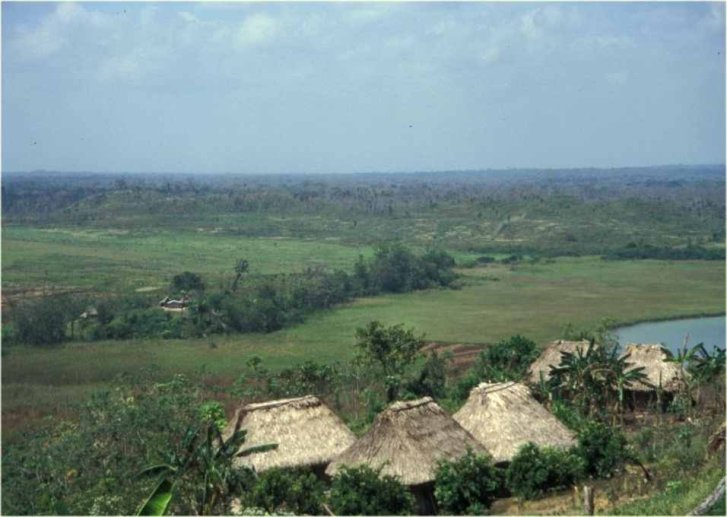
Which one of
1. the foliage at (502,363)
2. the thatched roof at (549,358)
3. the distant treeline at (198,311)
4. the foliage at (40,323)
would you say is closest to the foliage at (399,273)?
the distant treeline at (198,311)

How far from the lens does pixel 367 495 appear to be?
11.6 meters

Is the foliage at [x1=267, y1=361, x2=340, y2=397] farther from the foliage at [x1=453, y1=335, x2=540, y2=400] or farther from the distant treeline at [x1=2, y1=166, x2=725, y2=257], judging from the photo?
the distant treeline at [x1=2, y1=166, x2=725, y2=257]

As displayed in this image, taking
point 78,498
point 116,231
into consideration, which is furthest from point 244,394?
point 116,231

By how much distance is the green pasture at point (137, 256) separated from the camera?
3934 cm

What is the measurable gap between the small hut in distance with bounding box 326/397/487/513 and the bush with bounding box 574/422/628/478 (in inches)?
55.2

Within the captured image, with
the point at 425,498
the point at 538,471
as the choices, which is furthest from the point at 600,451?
the point at 425,498

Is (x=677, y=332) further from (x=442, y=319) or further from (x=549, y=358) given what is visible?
(x=549, y=358)

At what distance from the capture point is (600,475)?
44.1ft

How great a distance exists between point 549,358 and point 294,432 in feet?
22.7

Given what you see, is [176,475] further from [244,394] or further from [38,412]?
[38,412]

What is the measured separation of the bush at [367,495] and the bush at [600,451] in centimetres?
282

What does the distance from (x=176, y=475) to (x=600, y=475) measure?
19.1 ft

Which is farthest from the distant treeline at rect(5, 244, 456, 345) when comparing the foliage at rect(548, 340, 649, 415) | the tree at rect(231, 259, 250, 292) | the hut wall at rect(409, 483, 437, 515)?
the hut wall at rect(409, 483, 437, 515)

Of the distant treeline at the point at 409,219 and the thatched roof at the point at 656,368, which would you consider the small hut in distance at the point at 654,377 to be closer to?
the thatched roof at the point at 656,368
